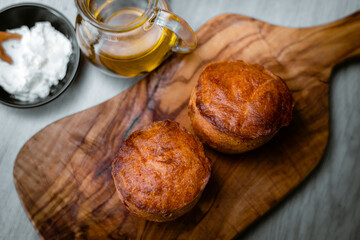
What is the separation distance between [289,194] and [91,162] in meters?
0.86

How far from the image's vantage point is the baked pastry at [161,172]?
3.88ft

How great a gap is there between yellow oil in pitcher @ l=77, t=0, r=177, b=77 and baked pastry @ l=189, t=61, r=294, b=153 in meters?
0.21

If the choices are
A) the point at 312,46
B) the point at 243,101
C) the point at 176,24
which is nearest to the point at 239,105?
the point at 243,101

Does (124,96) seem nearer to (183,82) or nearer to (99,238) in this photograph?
(183,82)

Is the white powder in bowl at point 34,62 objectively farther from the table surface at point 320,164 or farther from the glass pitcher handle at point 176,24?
the glass pitcher handle at point 176,24

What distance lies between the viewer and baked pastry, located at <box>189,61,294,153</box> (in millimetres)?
1210

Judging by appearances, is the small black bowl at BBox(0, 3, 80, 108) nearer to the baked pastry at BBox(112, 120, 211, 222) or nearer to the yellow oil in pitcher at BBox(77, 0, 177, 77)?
the yellow oil in pitcher at BBox(77, 0, 177, 77)

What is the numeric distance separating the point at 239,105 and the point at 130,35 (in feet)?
1.57

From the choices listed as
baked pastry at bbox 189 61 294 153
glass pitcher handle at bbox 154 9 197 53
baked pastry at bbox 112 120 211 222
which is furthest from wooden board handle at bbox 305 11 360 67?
baked pastry at bbox 112 120 211 222

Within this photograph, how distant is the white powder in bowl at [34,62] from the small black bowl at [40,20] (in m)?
0.02

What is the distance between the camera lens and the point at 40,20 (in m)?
1.52

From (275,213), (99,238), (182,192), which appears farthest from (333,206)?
(99,238)

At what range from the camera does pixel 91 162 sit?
1.40 meters

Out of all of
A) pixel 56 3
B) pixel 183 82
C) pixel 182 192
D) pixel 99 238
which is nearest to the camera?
pixel 182 192
